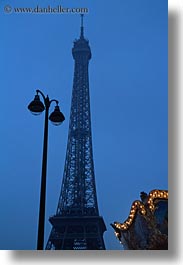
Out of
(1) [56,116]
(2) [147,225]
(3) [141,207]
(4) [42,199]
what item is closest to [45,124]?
(1) [56,116]

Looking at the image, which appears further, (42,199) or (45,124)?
(45,124)

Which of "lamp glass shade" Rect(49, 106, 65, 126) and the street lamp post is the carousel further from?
"lamp glass shade" Rect(49, 106, 65, 126)

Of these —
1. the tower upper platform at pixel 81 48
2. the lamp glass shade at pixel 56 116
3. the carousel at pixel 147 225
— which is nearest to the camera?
the carousel at pixel 147 225

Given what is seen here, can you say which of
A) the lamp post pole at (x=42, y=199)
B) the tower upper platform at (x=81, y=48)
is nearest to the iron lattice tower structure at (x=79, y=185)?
the tower upper platform at (x=81, y=48)

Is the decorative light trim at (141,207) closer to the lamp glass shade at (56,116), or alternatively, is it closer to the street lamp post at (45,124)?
the street lamp post at (45,124)

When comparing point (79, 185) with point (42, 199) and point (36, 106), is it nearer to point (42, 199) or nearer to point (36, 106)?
point (42, 199)

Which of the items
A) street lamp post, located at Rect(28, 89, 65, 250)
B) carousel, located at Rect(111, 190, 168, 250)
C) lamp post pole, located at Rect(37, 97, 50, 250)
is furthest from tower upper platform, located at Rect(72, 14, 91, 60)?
carousel, located at Rect(111, 190, 168, 250)

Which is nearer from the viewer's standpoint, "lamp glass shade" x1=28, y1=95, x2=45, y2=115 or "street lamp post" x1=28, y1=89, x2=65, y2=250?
"street lamp post" x1=28, y1=89, x2=65, y2=250
